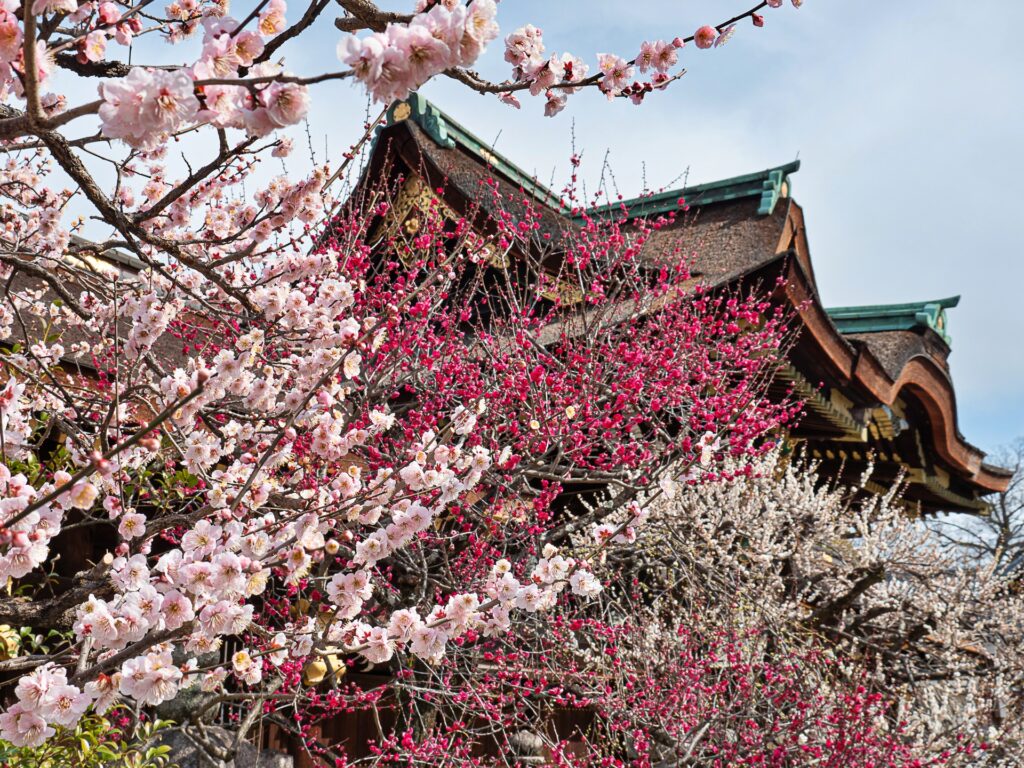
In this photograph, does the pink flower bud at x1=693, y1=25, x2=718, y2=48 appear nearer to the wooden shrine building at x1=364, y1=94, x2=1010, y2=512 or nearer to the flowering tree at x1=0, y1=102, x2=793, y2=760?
the flowering tree at x1=0, y1=102, x2=793, y2=760

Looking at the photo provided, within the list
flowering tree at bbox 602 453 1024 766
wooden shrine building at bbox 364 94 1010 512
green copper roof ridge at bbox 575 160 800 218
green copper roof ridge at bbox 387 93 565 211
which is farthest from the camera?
green copper roof ridge at bbox 575 160 800 218

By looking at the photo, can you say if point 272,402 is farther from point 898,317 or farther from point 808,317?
point 898,317

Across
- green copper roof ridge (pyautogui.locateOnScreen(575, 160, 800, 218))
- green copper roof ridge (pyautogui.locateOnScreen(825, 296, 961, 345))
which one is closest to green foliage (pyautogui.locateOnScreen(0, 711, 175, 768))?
green copper roof ridge (pyautogui.locateOnScreen(575, 160, 800, 218))

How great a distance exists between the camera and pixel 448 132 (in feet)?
29.9

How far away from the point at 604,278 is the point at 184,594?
5.14m

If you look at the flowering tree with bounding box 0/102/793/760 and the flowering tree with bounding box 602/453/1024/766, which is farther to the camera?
the flowering tree with bounding box 602/453/1024/766

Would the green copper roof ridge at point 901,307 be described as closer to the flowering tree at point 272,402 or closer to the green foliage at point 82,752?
the flowering tree at point 272,402

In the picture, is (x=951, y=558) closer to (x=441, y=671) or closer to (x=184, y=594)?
(x=441, y=671)

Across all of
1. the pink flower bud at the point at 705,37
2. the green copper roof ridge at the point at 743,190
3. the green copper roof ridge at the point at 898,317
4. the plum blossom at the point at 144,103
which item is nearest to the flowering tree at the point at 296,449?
the plum blossom at the point at 144,103

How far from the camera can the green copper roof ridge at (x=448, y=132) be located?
8828 millimetres

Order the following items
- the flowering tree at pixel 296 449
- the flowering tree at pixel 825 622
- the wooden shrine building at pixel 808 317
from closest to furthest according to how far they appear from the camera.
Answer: the flowering tree at pixel 296 449, the flowering tree at pixel 825 622, the wooden shrine building at pixel 808 317

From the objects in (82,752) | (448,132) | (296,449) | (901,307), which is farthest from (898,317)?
(82,752)

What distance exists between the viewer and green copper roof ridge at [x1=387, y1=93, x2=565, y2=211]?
883 cm

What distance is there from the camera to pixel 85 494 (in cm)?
226
